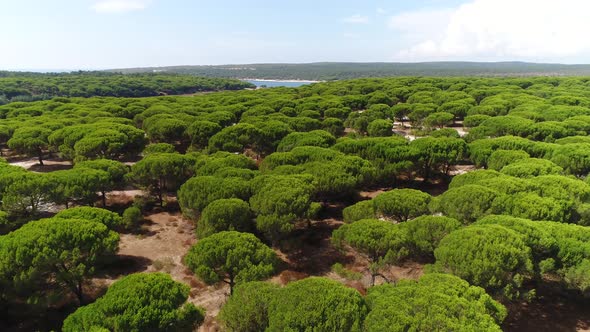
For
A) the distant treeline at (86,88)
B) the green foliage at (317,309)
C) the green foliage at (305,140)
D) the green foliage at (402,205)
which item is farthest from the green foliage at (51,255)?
the distant treeline at (86,88)

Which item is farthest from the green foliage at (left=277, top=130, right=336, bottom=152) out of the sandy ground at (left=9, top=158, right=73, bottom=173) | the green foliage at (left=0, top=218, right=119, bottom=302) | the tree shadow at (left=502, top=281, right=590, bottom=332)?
the sandy ground at (left=9, top=158, right=73, bottom=173)

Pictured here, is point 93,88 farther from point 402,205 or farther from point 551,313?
point 551,313

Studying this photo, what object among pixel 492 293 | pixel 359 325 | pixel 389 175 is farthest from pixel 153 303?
pixel 389 175

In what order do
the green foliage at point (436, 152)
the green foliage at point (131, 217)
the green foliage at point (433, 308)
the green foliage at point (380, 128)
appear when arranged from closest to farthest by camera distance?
the green foliage at point (433, 308)
the green foliage at point (131, 217)
the green foliage at point (436, 152)
the green foliage at point (380, 128)

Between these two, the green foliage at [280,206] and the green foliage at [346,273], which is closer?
the green foliage at [346,273]

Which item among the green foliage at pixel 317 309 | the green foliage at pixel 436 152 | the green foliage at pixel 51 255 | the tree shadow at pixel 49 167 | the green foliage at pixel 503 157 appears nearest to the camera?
the green foliage at pixel 317 309

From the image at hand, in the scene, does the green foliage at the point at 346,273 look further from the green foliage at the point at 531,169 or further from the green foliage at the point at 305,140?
the green foliage at the point at 305,140

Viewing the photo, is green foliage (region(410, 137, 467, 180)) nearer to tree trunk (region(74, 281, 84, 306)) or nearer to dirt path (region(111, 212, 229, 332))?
dirt path (region(111, 212, 229, 332))
